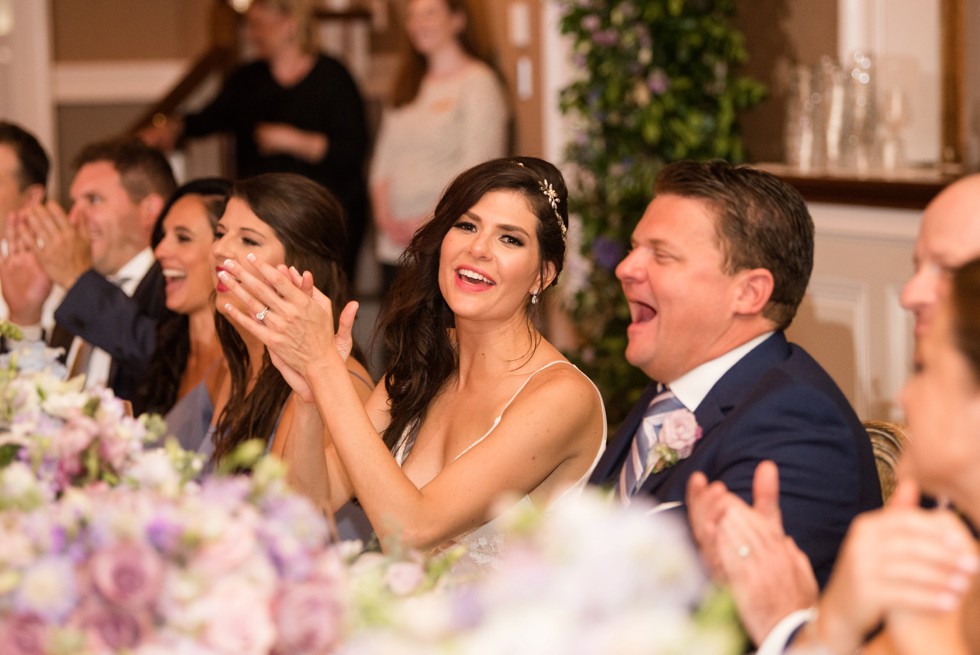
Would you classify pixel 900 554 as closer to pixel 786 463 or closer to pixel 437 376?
pixel 786 463

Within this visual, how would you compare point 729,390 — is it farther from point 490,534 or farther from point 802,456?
point 490,534

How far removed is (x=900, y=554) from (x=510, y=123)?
5.03m

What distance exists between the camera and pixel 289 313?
2.36 meters

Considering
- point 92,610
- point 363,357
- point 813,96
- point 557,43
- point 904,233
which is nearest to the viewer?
point 92,610

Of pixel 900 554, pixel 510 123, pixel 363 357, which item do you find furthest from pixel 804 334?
pixel 900 554

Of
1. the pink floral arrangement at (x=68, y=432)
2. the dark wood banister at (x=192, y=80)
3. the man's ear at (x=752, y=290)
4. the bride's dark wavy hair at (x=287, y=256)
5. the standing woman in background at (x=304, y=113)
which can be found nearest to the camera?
the pink floral arrangement at (x=68, y=432)

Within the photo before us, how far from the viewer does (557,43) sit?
5676mm

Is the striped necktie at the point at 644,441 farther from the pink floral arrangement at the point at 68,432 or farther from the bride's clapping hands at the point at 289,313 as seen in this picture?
the pink floral arrangement at the point at 68,432

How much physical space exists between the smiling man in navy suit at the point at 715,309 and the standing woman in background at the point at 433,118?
3.20 meters

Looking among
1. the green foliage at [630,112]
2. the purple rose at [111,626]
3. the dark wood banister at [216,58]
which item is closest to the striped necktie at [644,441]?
the purple rose at [111,626]

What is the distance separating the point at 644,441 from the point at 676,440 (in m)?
0.19

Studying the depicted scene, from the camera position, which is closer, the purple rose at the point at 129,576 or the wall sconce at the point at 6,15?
the purple rose at the point at 129,576

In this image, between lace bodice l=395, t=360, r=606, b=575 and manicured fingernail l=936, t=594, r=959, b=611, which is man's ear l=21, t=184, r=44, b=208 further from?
manicured fingernail l=936, t=594, r=959, b=611

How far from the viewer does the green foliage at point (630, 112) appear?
4.74 metres
